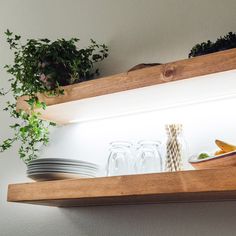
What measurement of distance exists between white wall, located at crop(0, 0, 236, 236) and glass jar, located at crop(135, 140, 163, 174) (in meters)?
0.16

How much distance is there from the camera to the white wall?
148 centimetres

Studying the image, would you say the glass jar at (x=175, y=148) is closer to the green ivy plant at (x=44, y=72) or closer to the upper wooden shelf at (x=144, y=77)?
the upper wooden shelf at (x=144, y=77)

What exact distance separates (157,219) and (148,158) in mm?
244

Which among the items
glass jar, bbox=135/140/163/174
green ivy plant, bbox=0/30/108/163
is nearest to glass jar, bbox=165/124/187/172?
glass jar, bbox=135/140/163/174

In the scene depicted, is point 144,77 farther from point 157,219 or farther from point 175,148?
point 157,219

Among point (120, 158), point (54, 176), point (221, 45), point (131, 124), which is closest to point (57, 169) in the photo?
point (54, 176)

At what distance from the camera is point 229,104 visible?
58.1 inches

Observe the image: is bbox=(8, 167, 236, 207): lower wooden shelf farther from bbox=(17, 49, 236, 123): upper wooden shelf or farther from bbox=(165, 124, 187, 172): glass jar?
bbox=(17, 49, 236, 123): upper wooden shelf

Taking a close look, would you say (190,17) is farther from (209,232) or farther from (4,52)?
(4,52)

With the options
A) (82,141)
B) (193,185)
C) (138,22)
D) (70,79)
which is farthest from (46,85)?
(193,185)

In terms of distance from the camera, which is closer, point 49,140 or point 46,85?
point 46,85

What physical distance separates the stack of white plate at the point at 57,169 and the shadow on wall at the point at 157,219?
0.23 meters

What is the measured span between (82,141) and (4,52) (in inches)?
31.2

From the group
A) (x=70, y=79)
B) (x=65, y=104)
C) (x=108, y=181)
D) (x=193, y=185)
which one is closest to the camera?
(x=193, y=185)
